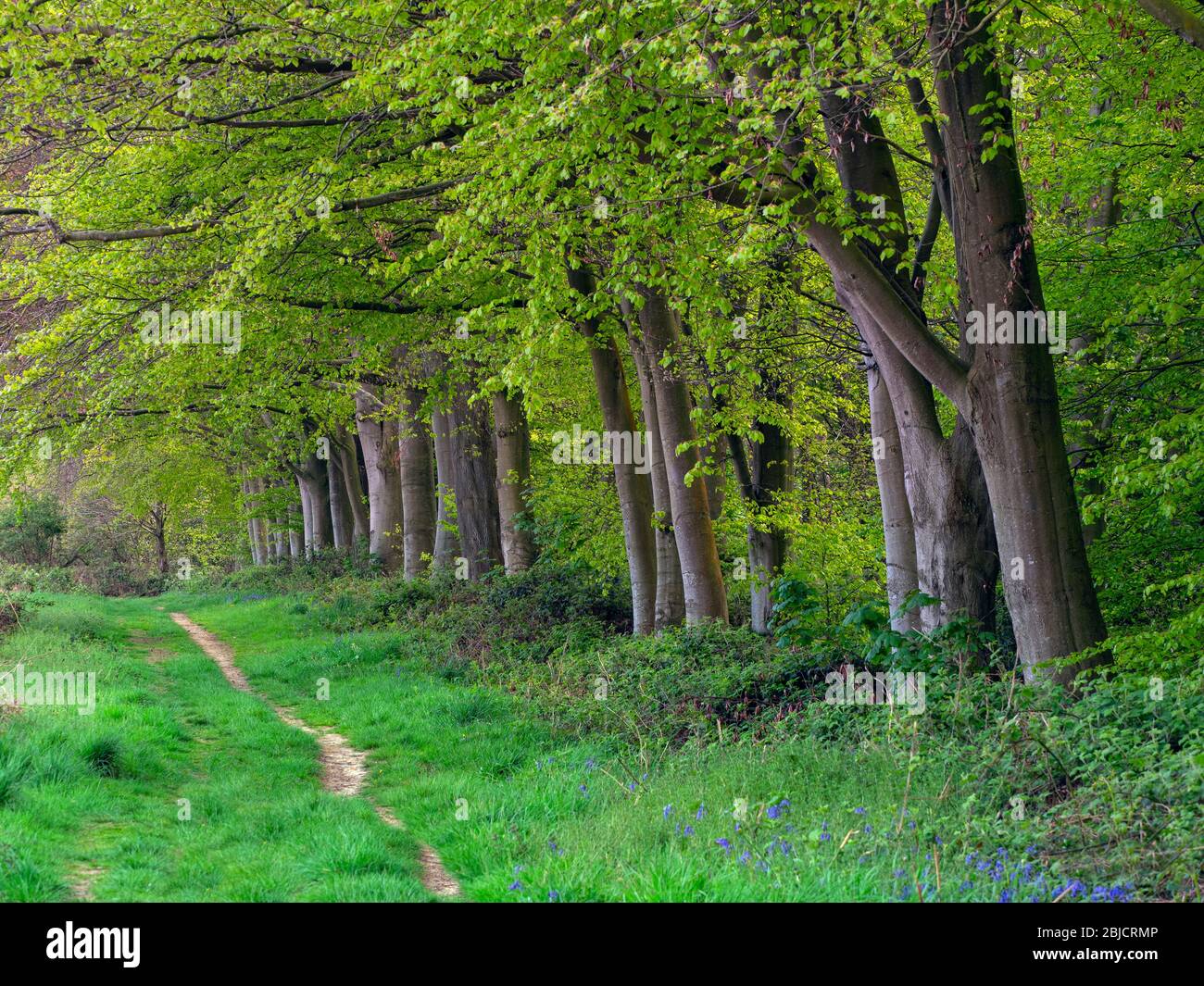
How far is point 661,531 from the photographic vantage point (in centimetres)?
1432

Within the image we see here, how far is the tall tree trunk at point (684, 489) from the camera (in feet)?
43.6

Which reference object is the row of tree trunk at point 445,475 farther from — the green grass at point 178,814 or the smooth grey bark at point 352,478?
the green grass at point 178,814

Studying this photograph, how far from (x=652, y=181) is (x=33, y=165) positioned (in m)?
10.5

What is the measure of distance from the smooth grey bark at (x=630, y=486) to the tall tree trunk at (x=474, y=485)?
6716 mm

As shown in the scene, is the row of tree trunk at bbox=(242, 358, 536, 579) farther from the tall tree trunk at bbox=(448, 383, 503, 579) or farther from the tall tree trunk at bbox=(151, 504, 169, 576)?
the tall tree trunk at bbox=(151, 504, 169, 576)

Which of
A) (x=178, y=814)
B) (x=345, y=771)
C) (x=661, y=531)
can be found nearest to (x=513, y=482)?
(x=661, y=531)

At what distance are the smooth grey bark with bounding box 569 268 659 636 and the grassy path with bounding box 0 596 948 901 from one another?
3435 millimetres

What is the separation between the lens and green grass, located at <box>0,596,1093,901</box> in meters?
5.52

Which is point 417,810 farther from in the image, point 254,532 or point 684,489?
point 254,532

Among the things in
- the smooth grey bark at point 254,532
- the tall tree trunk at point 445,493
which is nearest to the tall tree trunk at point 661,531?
the tall tree trunk at point 445,493

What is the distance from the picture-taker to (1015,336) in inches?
325

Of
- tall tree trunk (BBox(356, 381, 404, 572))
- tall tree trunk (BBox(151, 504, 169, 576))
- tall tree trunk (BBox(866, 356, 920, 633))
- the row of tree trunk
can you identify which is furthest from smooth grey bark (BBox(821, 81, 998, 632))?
tall tree trunk (BBox(151, 504, 169, 576))
